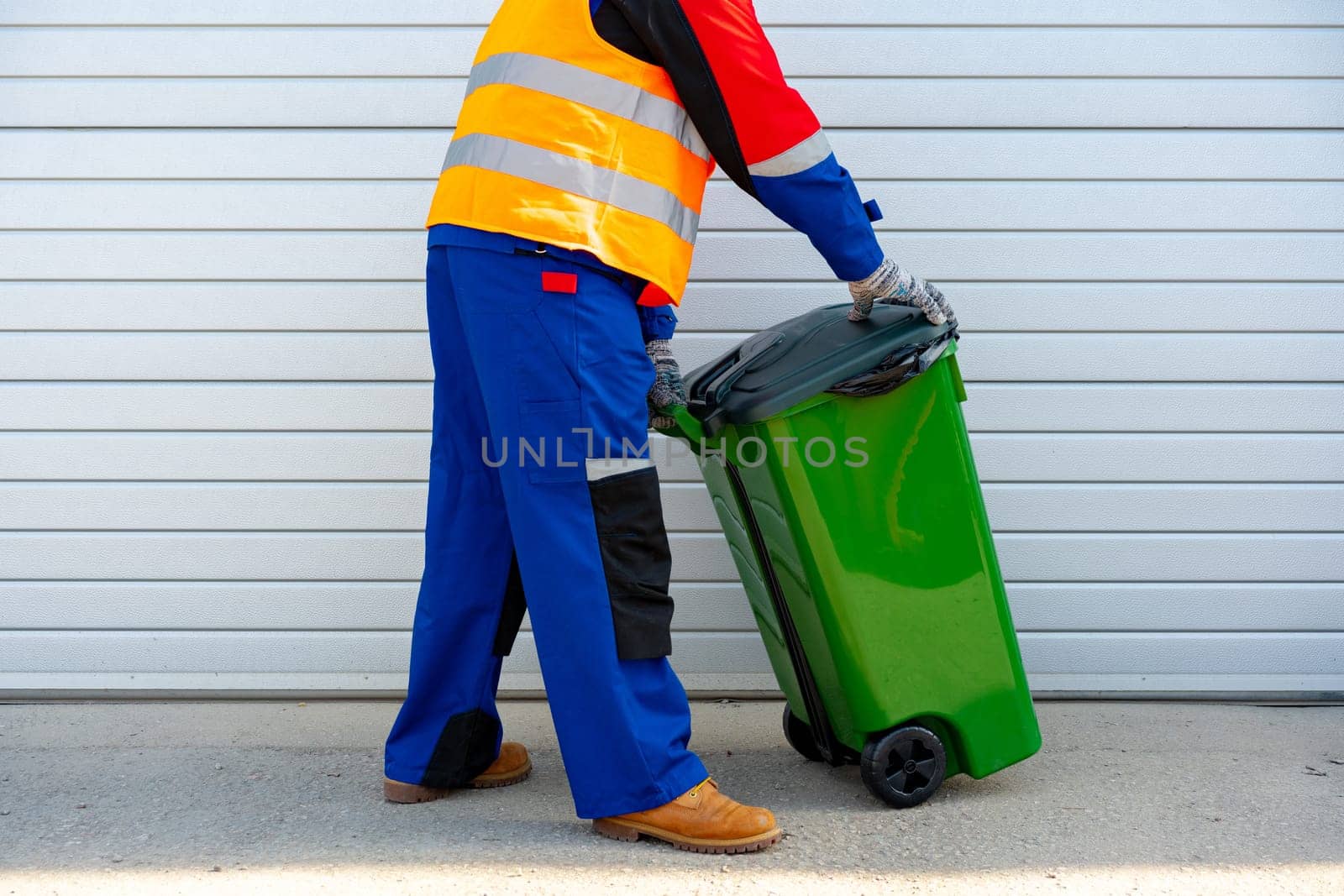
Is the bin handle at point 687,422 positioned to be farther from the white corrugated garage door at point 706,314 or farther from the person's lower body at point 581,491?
the white corrugated garage door at point 706,314

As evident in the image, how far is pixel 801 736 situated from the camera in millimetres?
2742

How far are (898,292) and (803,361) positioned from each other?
235 mm

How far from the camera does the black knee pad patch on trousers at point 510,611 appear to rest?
8.09 feet

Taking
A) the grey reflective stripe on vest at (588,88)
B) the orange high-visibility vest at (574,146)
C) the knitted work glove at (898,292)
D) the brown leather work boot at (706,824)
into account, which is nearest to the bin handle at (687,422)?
the orange high-visibility vest at (574,146)

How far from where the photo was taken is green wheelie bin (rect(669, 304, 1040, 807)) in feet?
7.41

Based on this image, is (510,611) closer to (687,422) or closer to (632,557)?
(632,557)

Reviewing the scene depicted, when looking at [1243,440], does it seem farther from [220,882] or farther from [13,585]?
[13,585]

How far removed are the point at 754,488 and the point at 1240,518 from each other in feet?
5.45

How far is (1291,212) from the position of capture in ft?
10.1

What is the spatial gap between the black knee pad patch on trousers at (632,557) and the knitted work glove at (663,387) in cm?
21

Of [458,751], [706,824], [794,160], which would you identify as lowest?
[706,824]

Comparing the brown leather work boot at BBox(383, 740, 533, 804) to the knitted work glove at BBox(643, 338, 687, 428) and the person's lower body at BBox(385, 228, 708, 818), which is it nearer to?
the person's lower body at BBox(385, 228, 708, 818)

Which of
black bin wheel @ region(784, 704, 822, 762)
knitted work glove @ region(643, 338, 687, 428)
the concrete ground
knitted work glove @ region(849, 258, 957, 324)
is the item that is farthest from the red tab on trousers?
black bin wheel @ region(784, 704, 822, 762)

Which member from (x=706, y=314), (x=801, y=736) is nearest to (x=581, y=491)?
(x=801, y=736)
